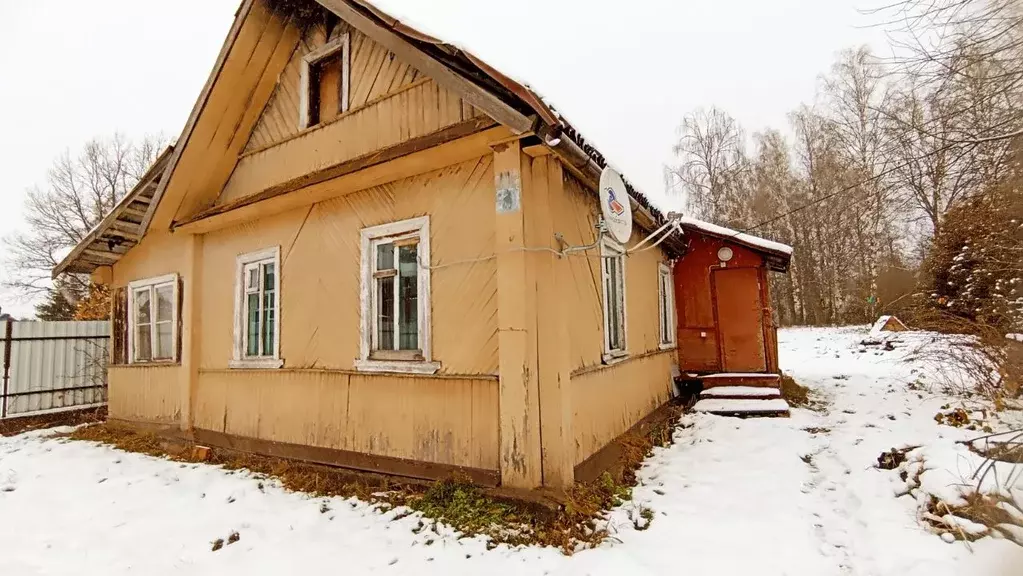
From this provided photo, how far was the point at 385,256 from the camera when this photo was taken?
209 inches

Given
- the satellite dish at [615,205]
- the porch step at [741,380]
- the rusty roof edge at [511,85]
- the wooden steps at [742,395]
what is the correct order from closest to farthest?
the rusty roof edge at [511,85]
the satellite dish at [615,205]
the wooden steps at [742,395]
the porch step at [741,380]

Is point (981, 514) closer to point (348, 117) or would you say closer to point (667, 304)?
point (667, 304)

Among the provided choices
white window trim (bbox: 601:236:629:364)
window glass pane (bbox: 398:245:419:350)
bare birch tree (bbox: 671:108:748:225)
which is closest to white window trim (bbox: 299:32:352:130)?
window glass pane (bbox: 398:245:419:350)

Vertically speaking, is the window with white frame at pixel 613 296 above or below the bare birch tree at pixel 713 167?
below

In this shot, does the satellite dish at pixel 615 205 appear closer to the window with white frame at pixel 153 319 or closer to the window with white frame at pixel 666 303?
the window with white frame at pixel 666 303

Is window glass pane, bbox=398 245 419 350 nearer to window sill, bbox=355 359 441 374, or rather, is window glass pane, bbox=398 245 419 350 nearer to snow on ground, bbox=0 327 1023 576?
window sill, bbox=355 359 441 374

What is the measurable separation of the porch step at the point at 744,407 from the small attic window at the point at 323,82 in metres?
7.32

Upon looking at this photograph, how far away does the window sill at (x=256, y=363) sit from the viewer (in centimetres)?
607

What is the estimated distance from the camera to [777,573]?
3275 millimetres

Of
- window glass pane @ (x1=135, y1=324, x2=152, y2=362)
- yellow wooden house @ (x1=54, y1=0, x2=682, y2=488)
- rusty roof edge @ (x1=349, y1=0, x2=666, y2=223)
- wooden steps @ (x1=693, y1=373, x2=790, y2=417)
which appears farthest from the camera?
window glass pane @ (x1=135, y1=324, x2=152, y2=362)

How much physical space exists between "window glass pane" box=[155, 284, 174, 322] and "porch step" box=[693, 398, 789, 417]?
363 inches

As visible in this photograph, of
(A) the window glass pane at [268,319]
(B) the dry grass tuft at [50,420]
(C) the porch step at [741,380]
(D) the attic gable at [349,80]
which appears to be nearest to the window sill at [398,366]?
(A) the window glass pane at [268,319]

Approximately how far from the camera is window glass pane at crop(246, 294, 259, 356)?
21.7ft

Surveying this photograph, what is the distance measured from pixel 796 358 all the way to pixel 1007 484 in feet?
42.2
